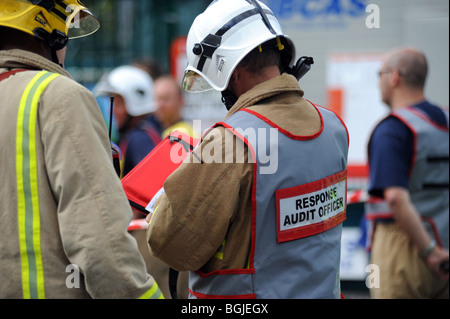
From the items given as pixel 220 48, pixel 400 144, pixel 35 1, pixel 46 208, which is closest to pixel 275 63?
pixel 220 48

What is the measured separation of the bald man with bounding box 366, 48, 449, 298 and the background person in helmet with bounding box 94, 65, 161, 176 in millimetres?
1994

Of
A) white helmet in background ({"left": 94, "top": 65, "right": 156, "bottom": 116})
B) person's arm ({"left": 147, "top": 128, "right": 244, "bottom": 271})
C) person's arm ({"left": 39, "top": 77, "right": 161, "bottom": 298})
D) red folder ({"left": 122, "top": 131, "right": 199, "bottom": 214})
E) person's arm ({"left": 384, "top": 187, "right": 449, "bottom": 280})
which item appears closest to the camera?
person's arm ({"left": 39, "top": 77, "right": 161, "bottom": 298})

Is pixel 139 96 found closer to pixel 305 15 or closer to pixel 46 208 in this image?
pixel 305 15

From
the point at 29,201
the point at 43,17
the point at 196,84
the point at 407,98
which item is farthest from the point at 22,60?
the point at 407,98

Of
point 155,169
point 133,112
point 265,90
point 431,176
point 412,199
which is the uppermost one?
point 265,90

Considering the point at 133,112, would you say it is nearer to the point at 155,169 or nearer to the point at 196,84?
the point at 196,84

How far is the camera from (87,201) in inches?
76.0

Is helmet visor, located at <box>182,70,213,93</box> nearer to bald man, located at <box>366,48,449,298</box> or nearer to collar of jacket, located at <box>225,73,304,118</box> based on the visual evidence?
collar of jacket, located at <box>225,73,304,118</box>

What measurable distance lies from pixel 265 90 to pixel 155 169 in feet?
2.18

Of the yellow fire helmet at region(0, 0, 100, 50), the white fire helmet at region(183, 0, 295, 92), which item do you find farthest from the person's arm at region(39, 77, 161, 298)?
the white fire helmet at region(183, 0, 295, 92)

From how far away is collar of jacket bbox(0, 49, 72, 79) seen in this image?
2.12m

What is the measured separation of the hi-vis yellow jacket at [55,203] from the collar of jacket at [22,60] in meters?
0.17

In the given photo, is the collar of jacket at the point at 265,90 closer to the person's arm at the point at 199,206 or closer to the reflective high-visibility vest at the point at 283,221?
the reflective high-visibility vest at the point at 283,221

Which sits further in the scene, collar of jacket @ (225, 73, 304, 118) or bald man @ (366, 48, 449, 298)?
bald man @ (366, 48, 449, 298)
